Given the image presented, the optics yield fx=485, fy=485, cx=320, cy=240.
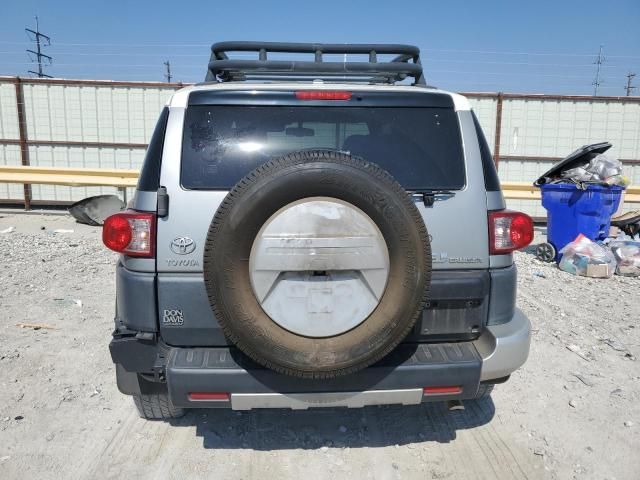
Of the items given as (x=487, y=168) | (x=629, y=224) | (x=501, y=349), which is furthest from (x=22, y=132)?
(x=629, y=224)

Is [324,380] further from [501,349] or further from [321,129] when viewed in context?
[321,129]

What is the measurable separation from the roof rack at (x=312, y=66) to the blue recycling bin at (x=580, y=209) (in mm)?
4144

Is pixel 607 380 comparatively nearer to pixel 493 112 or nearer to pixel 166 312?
pixel 166 312

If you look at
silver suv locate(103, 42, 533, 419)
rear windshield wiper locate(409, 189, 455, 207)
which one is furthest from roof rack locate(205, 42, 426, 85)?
rear windshield wiper locate(409, 189, 455, 207)

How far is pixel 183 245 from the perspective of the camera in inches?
89.7

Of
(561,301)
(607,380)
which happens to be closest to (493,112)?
(561,301)

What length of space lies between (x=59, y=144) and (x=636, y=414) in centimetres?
1231

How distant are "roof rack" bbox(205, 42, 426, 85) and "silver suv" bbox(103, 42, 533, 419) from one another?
773 mm

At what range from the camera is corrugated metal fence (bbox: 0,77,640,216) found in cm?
1134

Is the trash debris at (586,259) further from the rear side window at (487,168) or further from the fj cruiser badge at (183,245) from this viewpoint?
the fj cruiser badge at (183,245)

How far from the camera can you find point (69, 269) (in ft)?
21.2

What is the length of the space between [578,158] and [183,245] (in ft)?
21.0

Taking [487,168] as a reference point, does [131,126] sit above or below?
above

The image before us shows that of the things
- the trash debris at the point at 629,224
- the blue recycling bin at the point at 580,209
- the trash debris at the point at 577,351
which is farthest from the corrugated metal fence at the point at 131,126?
the trash debris at the point at 577,351
